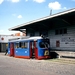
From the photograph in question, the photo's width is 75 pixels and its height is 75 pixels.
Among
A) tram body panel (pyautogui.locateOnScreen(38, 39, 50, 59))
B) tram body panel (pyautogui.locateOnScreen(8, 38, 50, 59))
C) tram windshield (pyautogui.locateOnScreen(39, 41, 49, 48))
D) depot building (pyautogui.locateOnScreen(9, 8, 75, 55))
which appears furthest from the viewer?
depot building (pyautogui.locateOnScreen(9, 8, 75, 55))

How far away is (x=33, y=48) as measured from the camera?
25.9 meters

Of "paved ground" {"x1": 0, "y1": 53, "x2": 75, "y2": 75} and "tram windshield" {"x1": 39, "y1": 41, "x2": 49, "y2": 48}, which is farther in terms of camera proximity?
"tram windshield" {"x1": 39, "y1": 41, "x2": 49, "y2": 48}

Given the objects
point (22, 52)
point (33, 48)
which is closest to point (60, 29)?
point (33, 48)

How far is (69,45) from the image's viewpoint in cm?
2572

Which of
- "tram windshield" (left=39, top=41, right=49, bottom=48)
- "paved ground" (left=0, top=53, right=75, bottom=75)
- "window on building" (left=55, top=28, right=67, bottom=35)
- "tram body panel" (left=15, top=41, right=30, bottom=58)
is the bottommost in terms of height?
"paved ground" (left=0, top=53, right=75, bottom=75)

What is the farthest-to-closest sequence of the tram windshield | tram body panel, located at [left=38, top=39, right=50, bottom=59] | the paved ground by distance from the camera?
the tram windshield < tram body panel, located at [left=38, top=39, right=50, bottom=59] < the paved ground

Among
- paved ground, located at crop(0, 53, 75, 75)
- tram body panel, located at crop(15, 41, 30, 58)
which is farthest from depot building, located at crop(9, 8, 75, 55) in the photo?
paved ground, located at crop(0, 53, 75, 75)

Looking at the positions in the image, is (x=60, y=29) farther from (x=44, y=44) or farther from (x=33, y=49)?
(x=33, y=49)

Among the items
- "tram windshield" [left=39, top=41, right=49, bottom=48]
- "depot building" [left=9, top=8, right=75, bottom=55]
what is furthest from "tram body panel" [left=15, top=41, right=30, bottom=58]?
"depot building" [left=9, top=8, right=75, bottom=55]

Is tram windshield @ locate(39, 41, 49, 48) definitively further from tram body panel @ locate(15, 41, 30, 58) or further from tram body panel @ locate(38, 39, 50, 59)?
tram body panel @ locate(15, 41, 30, 58)

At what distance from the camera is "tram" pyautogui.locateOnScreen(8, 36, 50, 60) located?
80.1 ft

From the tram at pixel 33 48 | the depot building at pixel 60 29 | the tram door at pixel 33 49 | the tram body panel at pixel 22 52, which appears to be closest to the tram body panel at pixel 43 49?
the tram at pixel 33 48

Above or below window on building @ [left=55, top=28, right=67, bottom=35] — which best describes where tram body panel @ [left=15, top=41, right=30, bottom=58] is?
below

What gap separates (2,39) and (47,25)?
23645mm
